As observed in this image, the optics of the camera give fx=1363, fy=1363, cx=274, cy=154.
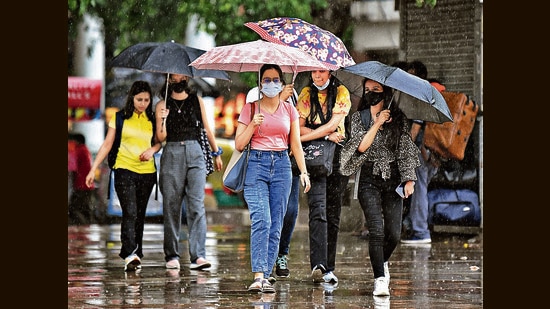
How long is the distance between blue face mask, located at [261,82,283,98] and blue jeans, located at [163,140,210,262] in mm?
2220

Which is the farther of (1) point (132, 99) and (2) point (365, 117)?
(1) point (132, 99)

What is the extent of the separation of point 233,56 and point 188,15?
12.8 m

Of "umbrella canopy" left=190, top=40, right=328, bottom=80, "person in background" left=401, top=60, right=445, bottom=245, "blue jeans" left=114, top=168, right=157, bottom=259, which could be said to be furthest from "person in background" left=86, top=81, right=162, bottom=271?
"person in background" left=401, top=60, right=445, bottom=245

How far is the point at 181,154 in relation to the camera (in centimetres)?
1278

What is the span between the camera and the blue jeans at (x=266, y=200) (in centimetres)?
1067

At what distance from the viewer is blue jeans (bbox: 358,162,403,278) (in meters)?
10.6

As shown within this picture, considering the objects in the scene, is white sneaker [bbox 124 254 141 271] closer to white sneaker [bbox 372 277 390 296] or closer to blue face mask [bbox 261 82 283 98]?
blue face mask [bbox 261 82 283 98]

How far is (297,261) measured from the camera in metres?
14.0

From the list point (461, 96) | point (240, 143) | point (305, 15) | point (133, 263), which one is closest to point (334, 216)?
point (240, 143)

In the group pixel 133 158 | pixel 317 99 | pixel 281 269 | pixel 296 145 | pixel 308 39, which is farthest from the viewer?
pixel 133 158

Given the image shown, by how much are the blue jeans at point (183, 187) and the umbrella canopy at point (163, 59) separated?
2.28 feet

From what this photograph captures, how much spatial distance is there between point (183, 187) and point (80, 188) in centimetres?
1071

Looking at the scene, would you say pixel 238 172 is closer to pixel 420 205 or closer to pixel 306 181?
pixel 306 181

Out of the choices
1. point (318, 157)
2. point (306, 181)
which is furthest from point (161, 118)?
point (306, 181)
